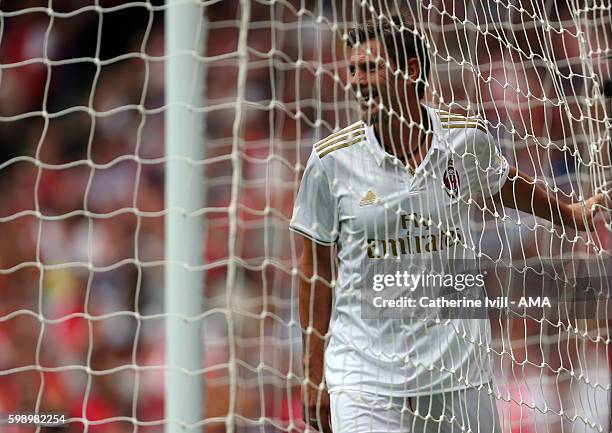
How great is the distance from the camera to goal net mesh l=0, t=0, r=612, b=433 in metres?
3.08

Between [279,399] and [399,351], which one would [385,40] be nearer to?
[399,351]

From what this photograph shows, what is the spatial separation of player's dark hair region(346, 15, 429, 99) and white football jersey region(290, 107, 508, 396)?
12cm

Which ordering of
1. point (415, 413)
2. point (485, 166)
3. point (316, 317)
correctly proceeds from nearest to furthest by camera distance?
point (415, 413) → point (316, 317) → point (485, 166)

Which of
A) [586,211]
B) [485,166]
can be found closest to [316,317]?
[485,166]

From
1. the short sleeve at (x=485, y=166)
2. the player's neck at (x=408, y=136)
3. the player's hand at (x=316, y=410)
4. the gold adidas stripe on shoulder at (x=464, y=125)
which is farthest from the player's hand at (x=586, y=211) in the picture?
the player's hand at (x=316, y=410)

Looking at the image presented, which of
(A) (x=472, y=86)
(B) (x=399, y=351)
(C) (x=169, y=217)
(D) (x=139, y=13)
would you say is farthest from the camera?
(D) (x=139, y=13)

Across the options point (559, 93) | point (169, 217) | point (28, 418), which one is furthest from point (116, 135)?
point (169, 217)

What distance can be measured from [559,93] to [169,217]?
165 cm

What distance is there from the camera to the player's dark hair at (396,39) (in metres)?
2.37

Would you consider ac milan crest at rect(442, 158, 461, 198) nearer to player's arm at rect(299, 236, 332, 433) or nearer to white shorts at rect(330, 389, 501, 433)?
player's arm at rect(299, 236, 332, 433)

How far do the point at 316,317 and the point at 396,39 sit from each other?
2.07 feet

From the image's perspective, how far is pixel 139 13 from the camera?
4.07 meters

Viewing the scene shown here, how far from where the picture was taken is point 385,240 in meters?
2.36

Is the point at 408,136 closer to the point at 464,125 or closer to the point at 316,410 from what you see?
the point at 464,125
